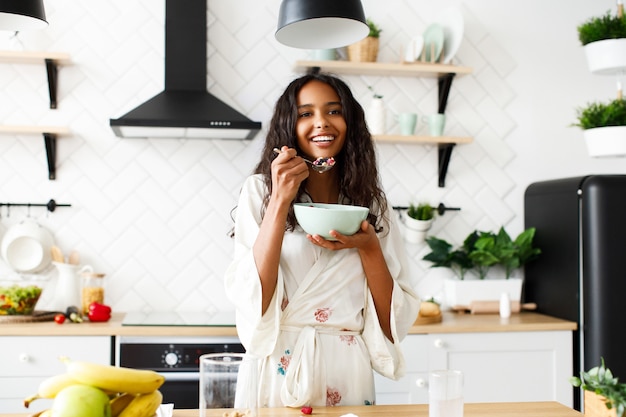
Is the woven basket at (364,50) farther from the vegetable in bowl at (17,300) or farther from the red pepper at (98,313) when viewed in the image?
the vegetable in bowl at (17,300)

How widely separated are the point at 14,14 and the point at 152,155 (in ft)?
5.16

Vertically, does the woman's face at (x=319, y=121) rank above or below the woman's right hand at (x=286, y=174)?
above

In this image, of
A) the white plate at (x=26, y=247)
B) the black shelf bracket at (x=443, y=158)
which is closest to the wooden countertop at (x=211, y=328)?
the white plate at (x=26, y=247)

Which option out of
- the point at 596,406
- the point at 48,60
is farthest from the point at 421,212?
the point at 596,406

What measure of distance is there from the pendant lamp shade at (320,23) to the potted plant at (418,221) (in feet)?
5.12

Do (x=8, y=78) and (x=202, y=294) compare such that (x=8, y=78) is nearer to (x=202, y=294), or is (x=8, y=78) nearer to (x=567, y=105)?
(x=202, y=294)

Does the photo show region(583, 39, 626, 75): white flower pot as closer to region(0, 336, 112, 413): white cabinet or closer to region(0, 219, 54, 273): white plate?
region(0, 336, 112, 413): white cabinet

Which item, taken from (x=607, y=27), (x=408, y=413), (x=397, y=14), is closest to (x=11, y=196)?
(x=397, y=14)

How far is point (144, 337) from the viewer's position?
2.65 m

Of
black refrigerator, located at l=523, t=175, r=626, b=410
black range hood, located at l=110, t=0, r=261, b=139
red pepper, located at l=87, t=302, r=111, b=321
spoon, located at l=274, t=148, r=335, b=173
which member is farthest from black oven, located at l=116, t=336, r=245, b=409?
black refrigerator, located at l=523, t=175, r=626, b=410

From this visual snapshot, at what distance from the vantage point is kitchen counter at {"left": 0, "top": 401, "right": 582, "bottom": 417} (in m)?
1.44

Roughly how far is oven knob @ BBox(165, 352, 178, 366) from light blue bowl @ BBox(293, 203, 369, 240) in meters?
1.21

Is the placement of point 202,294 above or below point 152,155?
below

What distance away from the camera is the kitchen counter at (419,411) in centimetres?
144
